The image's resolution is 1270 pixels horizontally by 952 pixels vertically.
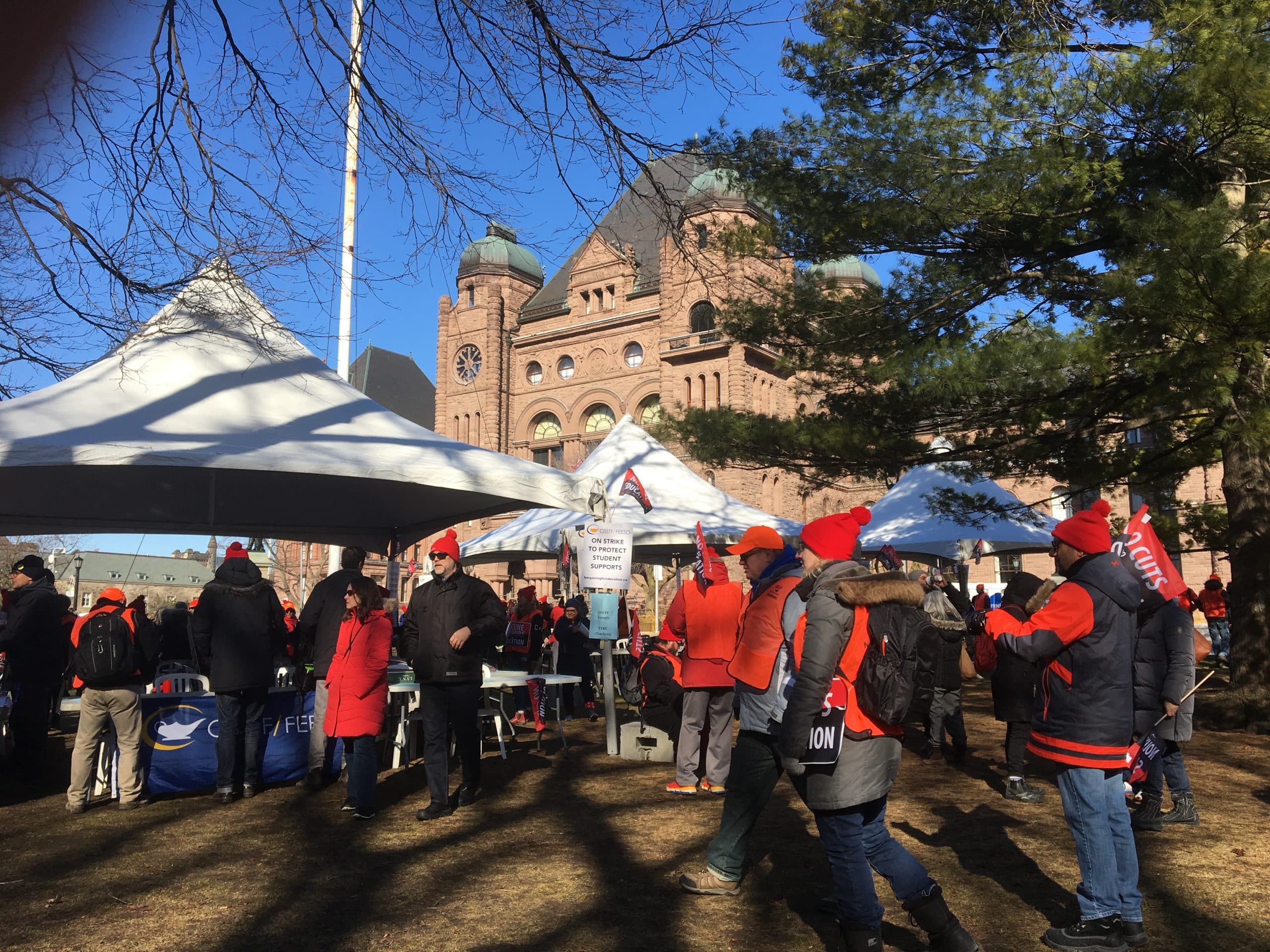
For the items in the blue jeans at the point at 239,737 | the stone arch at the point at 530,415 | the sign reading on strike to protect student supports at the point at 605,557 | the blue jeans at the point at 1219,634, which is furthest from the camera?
the stone arch at the point at 530,415

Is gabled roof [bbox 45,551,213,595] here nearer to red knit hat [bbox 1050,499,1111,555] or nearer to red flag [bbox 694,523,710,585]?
red flag [bbox 694,523,710,585]

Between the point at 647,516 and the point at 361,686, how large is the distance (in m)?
7.46

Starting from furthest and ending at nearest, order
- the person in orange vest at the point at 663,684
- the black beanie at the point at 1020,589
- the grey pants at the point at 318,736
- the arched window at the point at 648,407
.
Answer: the arched window at the point at 648,407 < the person in orange vest at the point at 663,684 < the grey pants at the point at 318,736 < the black beanie at the point at 1020,589

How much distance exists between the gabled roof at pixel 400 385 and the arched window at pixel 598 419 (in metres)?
18.0

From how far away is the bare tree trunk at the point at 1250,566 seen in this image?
1020cm

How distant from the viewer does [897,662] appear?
11.7ft

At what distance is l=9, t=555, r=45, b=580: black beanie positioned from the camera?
7809mm

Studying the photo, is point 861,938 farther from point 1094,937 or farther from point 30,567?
point 30,567

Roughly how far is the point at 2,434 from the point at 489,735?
571 cm

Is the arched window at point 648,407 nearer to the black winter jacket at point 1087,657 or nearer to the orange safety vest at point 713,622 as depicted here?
the orange safety vest at point 713,622

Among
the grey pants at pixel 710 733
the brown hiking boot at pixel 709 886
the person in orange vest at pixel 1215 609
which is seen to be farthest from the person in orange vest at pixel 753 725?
the person in orange vest at pixel 1215 609

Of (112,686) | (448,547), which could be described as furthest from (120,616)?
(448,547)

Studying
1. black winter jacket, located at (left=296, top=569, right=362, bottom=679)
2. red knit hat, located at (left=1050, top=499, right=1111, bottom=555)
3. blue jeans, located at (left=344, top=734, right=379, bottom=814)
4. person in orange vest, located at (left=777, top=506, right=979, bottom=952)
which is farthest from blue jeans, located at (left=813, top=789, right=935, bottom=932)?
black winter jacket, located at (left=296, top=569, right=362, bottom=679)

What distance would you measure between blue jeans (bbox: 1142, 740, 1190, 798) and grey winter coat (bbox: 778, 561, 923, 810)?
3484 mm
